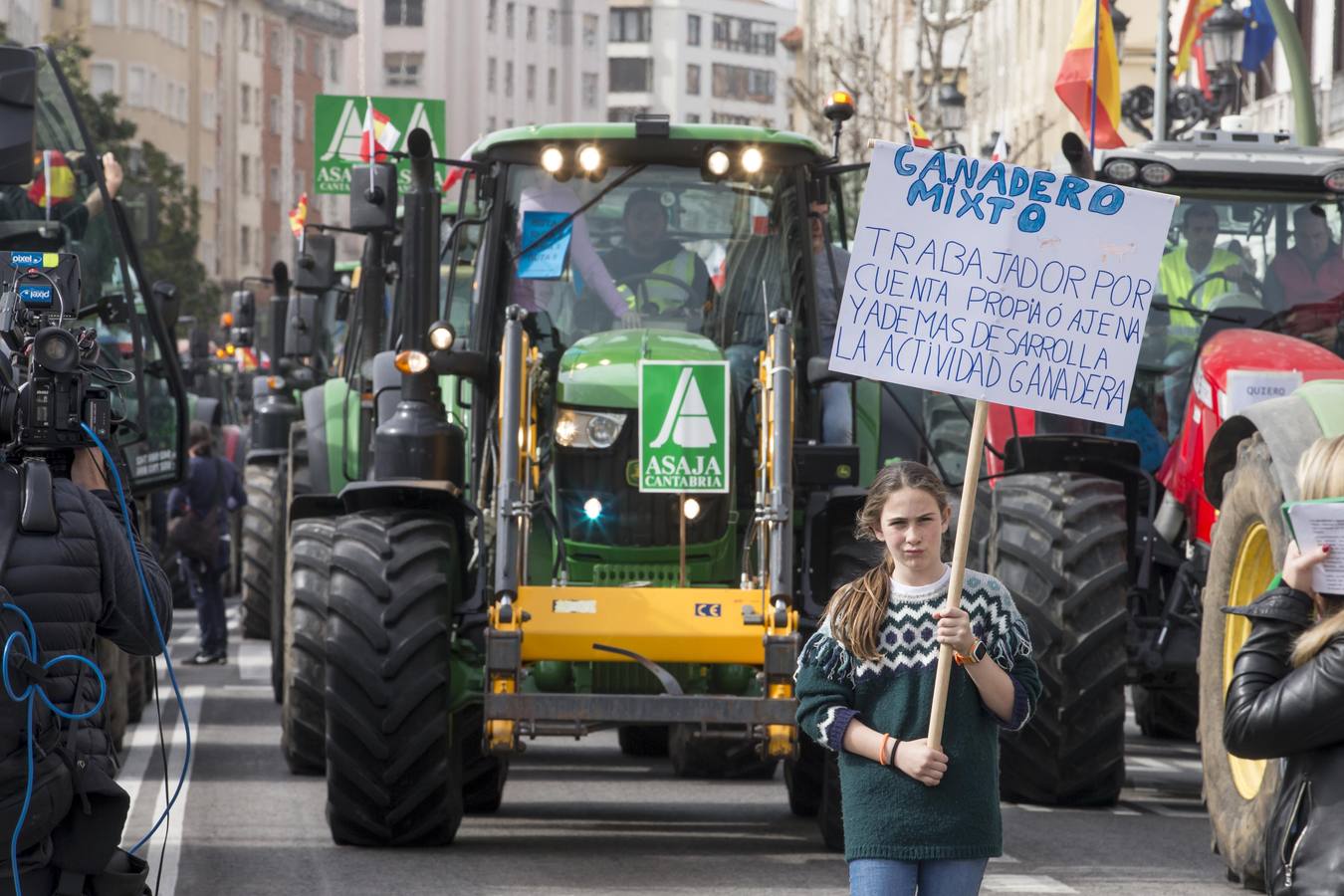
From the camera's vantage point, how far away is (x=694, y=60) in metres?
169

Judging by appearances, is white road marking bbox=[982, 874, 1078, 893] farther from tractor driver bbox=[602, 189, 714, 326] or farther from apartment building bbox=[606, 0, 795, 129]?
Answer: apartment building bbox=[606, 0, 795, 129]

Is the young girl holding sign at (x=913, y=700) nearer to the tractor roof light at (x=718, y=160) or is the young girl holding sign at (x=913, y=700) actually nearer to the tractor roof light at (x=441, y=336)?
the tractor roof light at (x=441, y=336)

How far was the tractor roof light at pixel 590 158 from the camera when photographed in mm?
11234

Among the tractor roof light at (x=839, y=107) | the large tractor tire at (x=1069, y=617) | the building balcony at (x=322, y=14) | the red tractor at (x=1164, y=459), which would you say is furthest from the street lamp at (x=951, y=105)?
the building balcony at (x=322, y=14)

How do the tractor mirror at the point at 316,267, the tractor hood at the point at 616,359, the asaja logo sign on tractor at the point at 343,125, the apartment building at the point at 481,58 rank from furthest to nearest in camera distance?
the apartment building at the point at 481,58
the asaja logo sign on tractor at the point at 343,125
the tractor mirror at the point at 316,267
the tractor hood at the point at 616,359

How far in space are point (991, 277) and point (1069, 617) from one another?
15.9ft

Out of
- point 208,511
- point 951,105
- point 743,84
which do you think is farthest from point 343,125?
point 743,84

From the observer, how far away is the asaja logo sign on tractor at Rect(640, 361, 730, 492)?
10.6 metres

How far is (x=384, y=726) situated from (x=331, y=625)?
1.38 feet

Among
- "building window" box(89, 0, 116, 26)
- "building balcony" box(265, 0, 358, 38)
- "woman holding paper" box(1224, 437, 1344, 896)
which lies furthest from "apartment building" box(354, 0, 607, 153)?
"woman holding paper" box(1224, 437, 1344, 896)

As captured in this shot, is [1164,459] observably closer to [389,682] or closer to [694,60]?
[389,682]

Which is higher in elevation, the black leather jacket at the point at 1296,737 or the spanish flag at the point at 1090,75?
the spanish flag at the point at 1090,75

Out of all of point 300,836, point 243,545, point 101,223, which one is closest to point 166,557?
point 243,545

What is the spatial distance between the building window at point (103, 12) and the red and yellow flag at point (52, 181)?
83.3m
